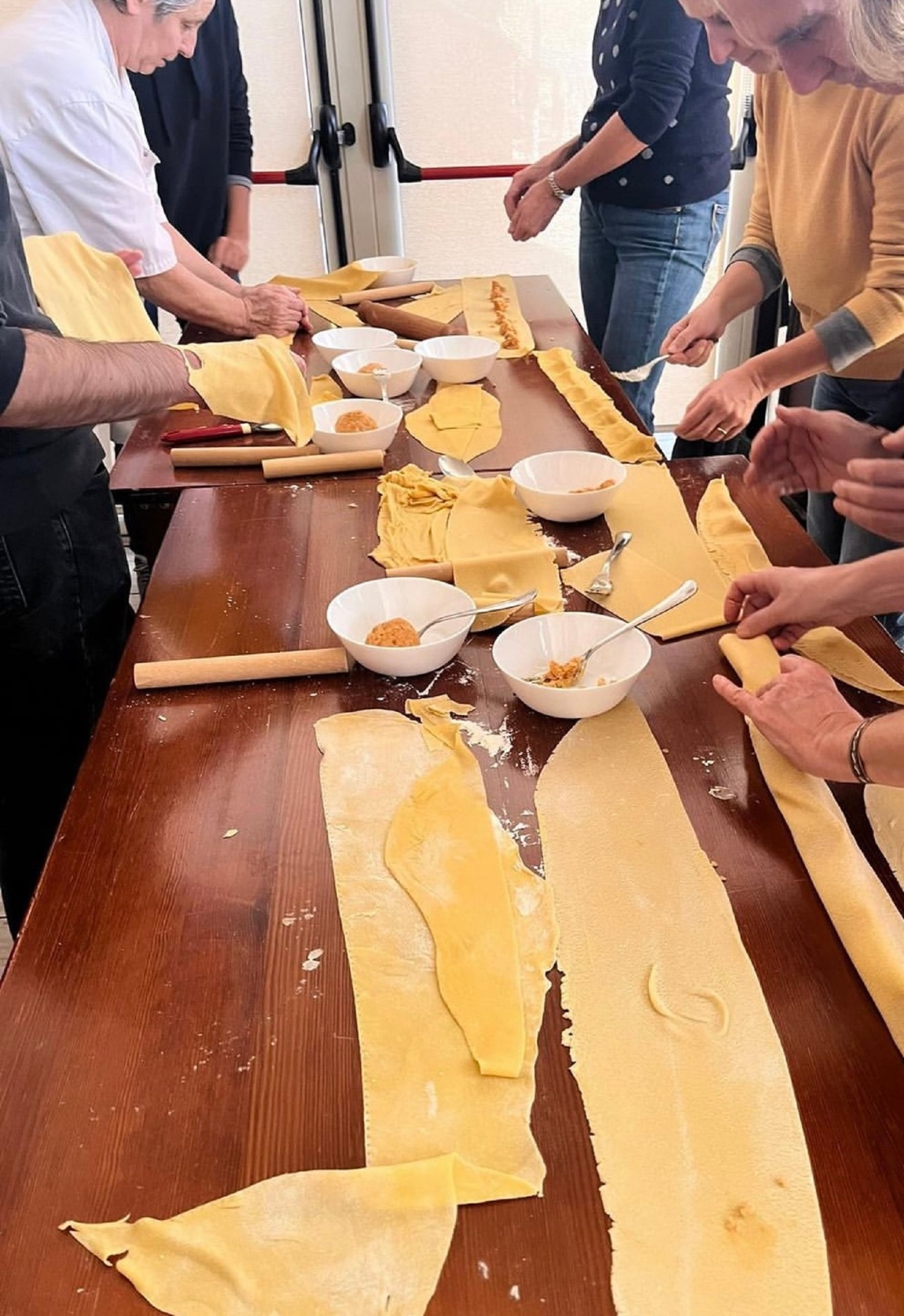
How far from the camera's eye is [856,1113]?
0.76m

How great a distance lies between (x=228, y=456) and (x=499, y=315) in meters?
1.13

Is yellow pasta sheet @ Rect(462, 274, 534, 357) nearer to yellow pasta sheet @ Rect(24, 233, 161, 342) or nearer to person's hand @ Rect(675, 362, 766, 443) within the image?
person's hand @ Rect(675, 362, 766, 443)

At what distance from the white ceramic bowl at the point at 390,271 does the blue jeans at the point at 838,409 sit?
1387 mm

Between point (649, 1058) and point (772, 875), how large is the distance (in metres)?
0.25

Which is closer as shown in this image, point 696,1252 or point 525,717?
point 696,1252

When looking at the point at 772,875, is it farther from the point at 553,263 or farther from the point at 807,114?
the point at 553,263

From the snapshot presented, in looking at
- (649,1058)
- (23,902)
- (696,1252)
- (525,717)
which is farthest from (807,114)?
(23,902)

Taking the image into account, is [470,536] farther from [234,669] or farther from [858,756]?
[858,756]

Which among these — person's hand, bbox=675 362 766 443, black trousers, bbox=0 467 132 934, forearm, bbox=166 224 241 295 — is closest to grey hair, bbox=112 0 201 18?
forearm, bbox=166 224 241 295

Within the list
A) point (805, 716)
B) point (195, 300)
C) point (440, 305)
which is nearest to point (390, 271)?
point (440, 305)

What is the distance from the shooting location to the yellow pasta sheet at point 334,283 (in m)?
2.88

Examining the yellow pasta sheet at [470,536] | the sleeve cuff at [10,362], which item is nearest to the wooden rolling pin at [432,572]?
the yellow pasta sheet at [470,536]

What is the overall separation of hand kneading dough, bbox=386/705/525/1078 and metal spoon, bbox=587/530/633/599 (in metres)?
0.40

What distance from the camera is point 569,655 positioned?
4.26ft
